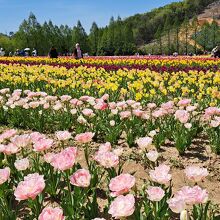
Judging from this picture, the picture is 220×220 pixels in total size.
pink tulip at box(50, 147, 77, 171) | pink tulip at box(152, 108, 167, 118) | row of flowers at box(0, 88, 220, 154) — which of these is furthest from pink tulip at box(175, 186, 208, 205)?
pink tulip at box(152, 108, 167, 118)

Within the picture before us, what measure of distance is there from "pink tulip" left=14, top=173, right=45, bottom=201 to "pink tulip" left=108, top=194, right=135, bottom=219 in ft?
1.64

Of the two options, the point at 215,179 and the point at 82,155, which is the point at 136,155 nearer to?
the point at 82,155

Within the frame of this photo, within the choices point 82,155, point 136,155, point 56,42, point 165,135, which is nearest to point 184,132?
point 165,135

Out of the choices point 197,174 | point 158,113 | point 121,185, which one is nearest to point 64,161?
point 121,185

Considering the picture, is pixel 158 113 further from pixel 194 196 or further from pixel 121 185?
pixel 194 196

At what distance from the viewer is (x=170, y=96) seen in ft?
31.3

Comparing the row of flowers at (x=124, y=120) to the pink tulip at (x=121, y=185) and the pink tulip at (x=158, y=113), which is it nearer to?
the pink tulip at (x=158, y=113)

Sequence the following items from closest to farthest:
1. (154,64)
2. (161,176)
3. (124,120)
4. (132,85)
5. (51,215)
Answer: (51,215), (161,176), (124,120), (132,85), (154,64)

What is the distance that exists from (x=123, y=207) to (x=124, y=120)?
3.57 meters

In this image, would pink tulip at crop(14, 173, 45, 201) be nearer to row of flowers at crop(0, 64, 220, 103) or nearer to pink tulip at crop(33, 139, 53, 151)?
pink tulip at crop(33, 139, 53, 151)

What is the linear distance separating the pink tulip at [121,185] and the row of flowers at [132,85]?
159 inches

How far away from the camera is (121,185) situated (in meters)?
2.24

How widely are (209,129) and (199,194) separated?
11.0ft

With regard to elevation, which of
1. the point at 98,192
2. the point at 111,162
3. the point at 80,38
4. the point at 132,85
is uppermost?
the point at 80,38
